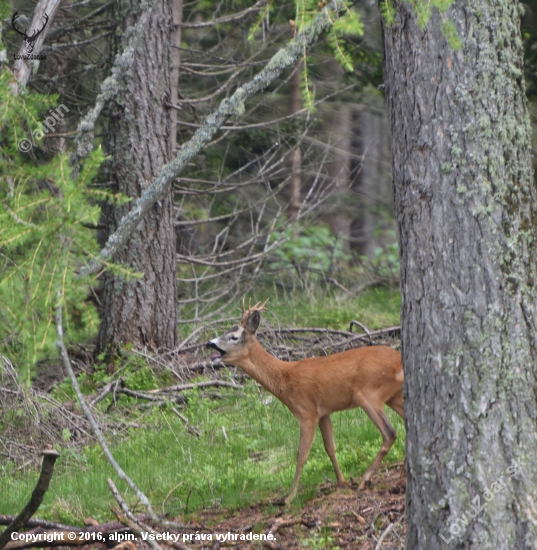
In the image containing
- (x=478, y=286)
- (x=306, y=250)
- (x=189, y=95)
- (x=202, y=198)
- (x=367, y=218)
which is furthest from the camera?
(x=367, y=218)

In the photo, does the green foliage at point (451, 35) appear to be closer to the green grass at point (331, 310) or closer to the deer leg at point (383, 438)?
the deer leg at point (383, 438)

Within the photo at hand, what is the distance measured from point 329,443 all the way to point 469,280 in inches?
118

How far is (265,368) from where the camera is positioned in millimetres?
7477

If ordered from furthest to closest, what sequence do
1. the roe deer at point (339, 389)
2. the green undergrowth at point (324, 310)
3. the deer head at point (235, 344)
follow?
the green undergrowth at point (324, 310) < the deer head at point (235, 344) < the roe deer at point (339, 389)

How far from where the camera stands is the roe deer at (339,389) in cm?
665

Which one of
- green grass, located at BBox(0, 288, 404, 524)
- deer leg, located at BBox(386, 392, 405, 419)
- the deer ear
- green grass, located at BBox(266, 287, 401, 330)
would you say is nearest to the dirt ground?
green grass, located at BBox(0, 288, 404, 524)

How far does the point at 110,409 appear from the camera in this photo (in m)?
9.22

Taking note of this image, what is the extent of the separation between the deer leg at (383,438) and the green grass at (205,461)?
356 millimetres

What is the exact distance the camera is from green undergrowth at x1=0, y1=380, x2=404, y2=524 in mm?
6562

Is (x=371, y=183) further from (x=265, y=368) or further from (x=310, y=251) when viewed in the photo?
(x=265, y=368)

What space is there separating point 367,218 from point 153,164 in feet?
36.9

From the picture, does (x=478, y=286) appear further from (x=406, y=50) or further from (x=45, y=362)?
(x=45, y=362)

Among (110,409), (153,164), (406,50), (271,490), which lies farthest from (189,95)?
(406,50)

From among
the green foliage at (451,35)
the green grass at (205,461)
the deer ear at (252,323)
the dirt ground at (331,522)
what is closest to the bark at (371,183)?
the green grass at (205,461)
